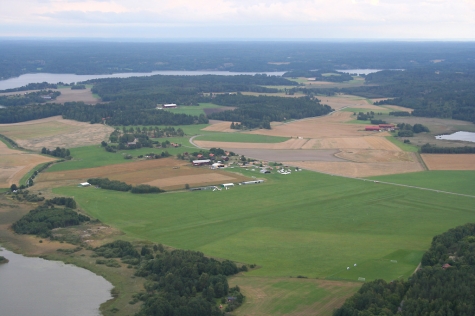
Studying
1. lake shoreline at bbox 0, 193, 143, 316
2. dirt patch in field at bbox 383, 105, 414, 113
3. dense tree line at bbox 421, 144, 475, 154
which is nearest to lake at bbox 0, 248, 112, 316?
lake shoreline at bbox 0, 193, 143, 316

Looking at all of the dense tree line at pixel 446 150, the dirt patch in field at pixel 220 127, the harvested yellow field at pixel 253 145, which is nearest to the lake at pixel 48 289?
the harvested yellow field at pixel 253 145

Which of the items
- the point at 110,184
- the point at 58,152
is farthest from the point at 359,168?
the point at 58,152

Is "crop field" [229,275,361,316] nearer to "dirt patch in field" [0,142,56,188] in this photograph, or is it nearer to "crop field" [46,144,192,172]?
"dirt patch in field" [0,142,56,188]

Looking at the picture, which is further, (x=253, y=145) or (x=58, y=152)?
(x=253, y=145)

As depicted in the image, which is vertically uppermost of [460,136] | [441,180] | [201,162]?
[441,180]

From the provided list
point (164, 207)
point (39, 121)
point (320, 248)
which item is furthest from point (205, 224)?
point (39, 121)

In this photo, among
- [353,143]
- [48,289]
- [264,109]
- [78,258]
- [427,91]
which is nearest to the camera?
[48,289]

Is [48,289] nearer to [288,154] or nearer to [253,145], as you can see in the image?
[288,154]

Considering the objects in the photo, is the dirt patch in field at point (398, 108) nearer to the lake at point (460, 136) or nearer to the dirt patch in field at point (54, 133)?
the lake at point (460, 136)
